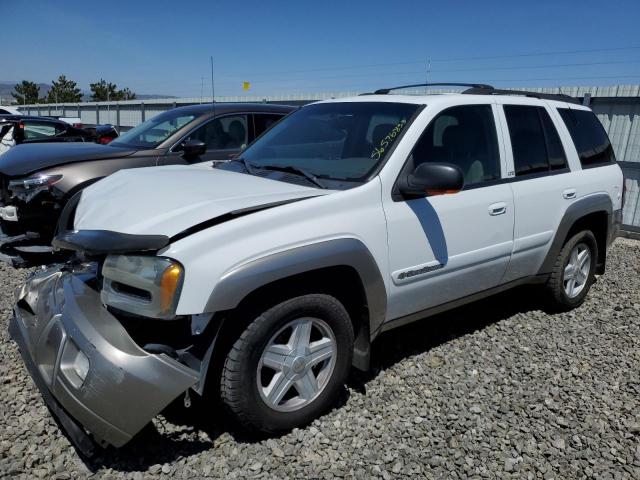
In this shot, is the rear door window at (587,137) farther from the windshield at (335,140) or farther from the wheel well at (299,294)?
the wheel well at (299,294)

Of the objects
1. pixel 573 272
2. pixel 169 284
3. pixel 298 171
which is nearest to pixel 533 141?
pixel 573 272

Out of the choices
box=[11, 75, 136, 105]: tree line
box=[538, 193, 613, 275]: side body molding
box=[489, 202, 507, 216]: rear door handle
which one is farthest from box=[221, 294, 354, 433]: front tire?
box=[11, 75, 136, 105]: tree line

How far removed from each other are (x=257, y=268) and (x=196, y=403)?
1086 mm

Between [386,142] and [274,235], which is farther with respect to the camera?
[386,142]

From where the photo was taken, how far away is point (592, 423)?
3.04 metres

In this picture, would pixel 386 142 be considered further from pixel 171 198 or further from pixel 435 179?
pixel 171 198

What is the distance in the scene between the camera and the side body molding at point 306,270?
230cm

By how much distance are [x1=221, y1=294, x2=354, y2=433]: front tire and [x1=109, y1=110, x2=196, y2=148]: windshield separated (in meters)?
3.87

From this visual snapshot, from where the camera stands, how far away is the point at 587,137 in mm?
4590

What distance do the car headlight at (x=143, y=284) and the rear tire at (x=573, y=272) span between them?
3363 mm

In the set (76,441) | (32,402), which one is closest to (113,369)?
(76,441)

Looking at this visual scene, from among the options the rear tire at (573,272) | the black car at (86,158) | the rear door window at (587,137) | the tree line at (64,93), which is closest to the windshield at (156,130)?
the black car at (86,158)

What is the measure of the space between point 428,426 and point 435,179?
4.57 feet

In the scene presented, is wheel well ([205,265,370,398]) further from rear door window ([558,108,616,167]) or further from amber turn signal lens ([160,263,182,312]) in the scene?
rear door window ([558,108,616,167])
